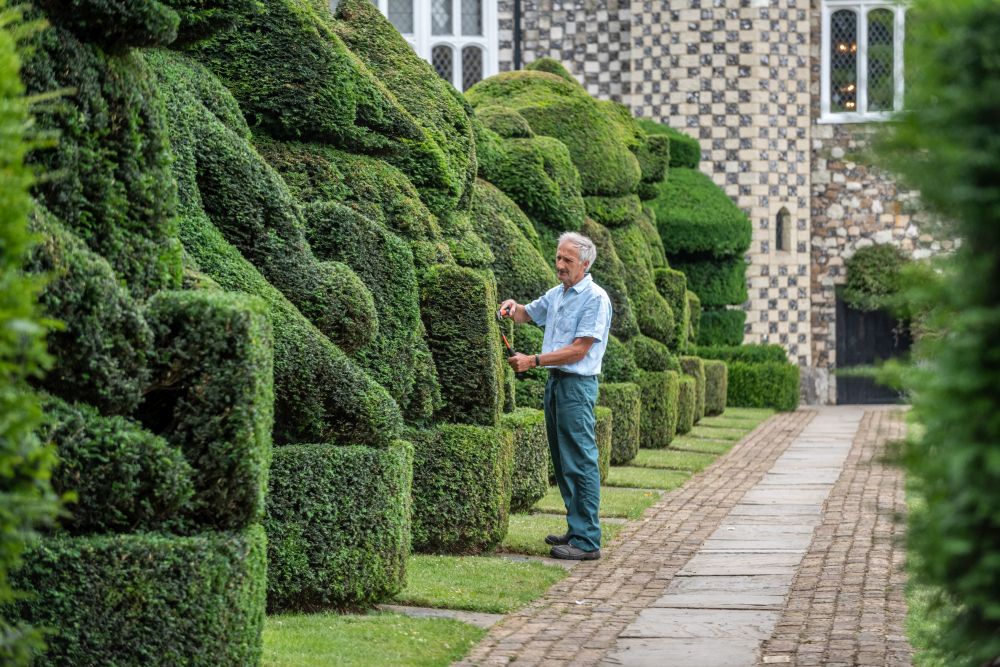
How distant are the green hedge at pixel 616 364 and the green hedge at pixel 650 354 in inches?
38.2

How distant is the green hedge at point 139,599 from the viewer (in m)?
4.68

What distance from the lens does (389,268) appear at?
788cm

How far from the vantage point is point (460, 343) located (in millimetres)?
8648

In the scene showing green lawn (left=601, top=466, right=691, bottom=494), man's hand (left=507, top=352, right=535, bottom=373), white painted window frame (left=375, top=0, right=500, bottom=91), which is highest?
white painted window frame (left=375, top=0, right=500, bottom=91)

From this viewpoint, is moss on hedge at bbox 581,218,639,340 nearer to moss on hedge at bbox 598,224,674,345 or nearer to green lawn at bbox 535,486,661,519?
moss on hedge at bbox 598,224,674,345

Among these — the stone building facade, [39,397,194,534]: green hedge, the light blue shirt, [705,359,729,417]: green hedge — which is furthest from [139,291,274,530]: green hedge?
the stone building facade

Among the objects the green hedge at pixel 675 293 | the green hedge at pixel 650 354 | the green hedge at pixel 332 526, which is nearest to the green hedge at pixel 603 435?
the green hedge at pixel 650 354

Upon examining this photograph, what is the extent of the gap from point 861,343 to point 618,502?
17.7 meters

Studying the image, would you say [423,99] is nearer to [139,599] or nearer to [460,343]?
[460,343]

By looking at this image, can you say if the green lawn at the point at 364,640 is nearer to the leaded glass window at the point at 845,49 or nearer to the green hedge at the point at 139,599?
the green hedge at the point at 139,599

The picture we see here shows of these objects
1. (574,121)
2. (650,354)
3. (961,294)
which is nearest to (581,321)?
(961,294)

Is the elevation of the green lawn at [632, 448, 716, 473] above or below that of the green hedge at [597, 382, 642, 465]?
below

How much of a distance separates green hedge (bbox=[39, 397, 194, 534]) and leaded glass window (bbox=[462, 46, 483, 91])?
80.0 ft

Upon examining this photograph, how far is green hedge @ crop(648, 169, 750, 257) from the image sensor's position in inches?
947
